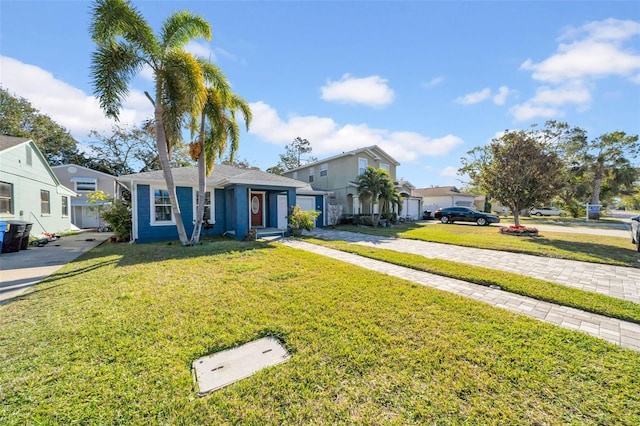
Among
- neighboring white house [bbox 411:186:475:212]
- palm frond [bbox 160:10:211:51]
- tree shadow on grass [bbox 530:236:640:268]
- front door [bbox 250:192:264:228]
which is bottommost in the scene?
tree shadow on grass [bbox 530:236:640:268]

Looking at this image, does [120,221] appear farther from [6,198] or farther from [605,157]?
[605,157]

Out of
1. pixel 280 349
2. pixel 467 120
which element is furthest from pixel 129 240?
pixel 467 120

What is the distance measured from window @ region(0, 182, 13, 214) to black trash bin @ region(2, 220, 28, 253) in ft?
10.9

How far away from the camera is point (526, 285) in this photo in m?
5.00

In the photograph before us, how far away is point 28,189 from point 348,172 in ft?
62.5

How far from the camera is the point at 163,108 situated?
28.0 ft

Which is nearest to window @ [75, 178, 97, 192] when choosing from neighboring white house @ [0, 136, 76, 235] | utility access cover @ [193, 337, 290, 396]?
neighboring white house @ [0, 136, 76, 235]

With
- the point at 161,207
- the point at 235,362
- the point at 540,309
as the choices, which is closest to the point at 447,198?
the point at 540,309

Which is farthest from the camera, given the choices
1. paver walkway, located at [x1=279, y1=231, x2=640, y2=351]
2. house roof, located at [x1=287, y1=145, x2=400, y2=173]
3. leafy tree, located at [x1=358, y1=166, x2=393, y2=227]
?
house roof, located at [x1=287, y1=145, x2=400, y2=173]

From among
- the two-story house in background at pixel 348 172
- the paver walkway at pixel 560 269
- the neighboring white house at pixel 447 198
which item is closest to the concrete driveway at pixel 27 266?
the paver walkway at pixel 560 269

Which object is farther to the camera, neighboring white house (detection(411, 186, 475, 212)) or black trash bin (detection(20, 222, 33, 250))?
neighboring white house (detection(411, 186, 475, 212))

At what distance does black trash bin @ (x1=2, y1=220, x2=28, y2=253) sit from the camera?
28.5 feet

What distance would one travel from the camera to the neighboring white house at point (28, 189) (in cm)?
1096

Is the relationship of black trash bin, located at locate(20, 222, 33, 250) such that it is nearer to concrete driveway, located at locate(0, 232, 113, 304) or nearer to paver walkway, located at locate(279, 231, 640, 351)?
concrete driveway, located at locate(0, 232, 113, 304)
